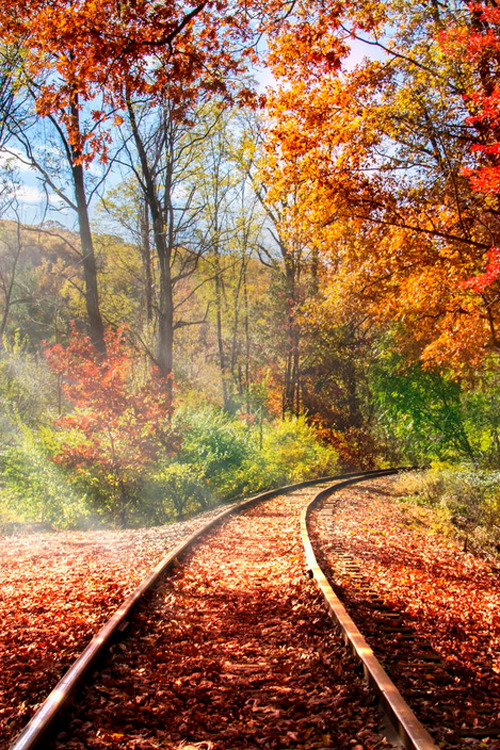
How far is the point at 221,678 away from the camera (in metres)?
3.94

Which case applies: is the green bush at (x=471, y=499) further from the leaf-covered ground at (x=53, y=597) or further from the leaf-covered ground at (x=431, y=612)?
the leaf-covered ground at (x=53, y=597)

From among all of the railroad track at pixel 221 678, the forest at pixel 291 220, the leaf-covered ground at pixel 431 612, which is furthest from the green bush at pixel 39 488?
the railroad track at pixel 221 678

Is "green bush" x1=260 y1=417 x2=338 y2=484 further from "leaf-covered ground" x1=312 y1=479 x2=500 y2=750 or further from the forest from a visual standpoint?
"leaf-covered ground" x1=312 y1=479 x2=500 y2=750

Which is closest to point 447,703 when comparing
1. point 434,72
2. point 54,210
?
point 434,72

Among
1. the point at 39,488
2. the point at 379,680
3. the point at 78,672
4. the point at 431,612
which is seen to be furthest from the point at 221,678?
the point at 39,488

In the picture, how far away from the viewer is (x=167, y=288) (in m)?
19.9

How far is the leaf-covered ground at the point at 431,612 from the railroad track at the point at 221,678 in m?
0.34

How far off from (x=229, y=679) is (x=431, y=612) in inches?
97.2

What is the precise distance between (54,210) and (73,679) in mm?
15312

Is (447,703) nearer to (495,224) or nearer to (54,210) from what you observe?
(495,224)

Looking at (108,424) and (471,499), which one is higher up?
(108,424)

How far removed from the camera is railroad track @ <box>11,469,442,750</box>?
306cm

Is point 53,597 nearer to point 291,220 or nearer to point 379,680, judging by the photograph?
point 379,680

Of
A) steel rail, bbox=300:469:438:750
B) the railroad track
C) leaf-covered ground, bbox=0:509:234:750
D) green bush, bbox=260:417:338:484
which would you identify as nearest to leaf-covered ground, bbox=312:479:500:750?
steel rail, bbox=300:469:438:750
